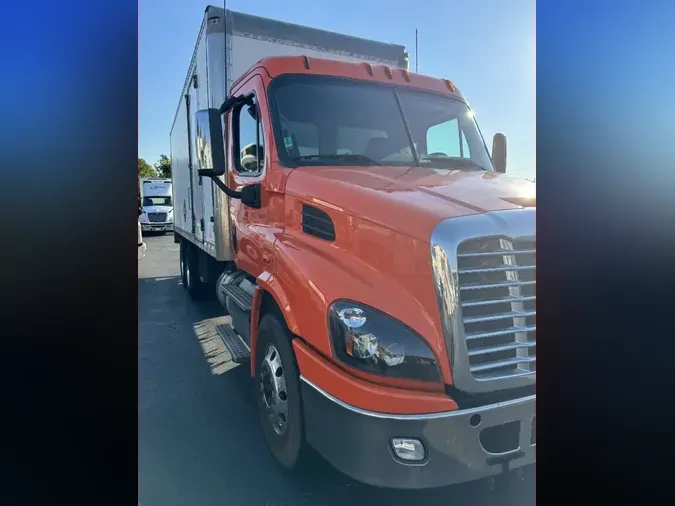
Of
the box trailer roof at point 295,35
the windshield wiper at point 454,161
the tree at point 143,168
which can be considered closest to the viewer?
the tree at point 143,168

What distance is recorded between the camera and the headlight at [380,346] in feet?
5.95

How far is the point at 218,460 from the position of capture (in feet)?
8.19

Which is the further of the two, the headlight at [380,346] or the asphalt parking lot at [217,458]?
the asphalt parking lot at [217,458]

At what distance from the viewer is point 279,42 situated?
3650 mm

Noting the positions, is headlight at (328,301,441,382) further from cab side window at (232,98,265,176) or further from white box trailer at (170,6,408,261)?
white box trailer at (170,6,408,261)

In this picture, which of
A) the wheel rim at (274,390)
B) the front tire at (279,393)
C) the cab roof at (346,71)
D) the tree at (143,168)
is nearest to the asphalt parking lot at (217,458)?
the front tire at (279,393)

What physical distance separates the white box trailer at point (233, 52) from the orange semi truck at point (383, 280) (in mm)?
671

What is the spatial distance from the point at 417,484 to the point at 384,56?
11.6 ft

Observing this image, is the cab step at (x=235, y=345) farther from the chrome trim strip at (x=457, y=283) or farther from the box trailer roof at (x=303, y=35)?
the box trailer roof at (x=303, y=35)
